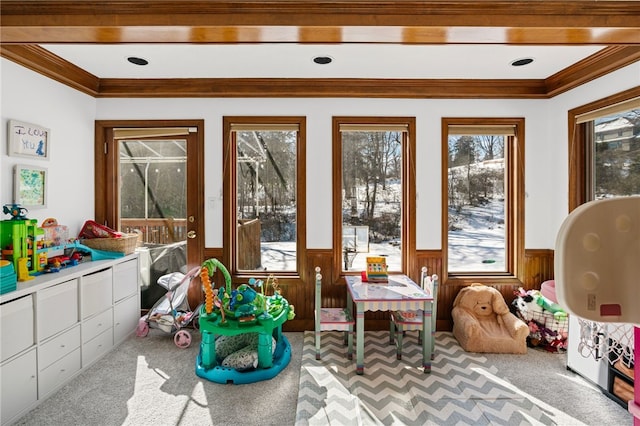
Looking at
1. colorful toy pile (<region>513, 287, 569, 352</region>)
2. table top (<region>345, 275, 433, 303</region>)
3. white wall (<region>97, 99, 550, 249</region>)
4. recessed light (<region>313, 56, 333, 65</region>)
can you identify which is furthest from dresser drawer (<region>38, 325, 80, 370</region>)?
colorful toy pile (<region>513, 287, 569, 352</region>)

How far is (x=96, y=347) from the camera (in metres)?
2.55

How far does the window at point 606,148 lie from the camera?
2.42 m

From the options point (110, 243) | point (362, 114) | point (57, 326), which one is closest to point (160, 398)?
point (57, 326)

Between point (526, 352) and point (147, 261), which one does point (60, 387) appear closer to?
point (147, 261)

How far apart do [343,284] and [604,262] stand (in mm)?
2658

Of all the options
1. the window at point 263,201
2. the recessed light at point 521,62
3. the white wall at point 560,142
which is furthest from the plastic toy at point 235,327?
the recessed light at point 521,62

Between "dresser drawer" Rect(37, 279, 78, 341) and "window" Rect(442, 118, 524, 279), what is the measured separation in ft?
10.7

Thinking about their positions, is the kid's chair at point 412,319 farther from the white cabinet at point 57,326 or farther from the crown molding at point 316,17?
the white cabinet at point 57,326

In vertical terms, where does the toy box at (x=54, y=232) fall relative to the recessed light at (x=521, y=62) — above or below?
below

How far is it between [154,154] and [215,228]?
1029 millimetres

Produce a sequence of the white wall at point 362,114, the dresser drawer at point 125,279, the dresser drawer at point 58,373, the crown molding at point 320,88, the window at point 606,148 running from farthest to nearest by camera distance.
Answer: the white wall at point 362,114 < the crown molding at point 320,88 < the dresser drawer at point 125,279 < the window at point 606,148 < the dresser drawer at point 58,373

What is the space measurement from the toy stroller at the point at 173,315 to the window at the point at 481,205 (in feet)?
8.49

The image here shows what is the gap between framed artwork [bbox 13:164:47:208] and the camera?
2.34m

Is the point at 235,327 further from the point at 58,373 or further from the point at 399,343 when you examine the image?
the point at 399,343
